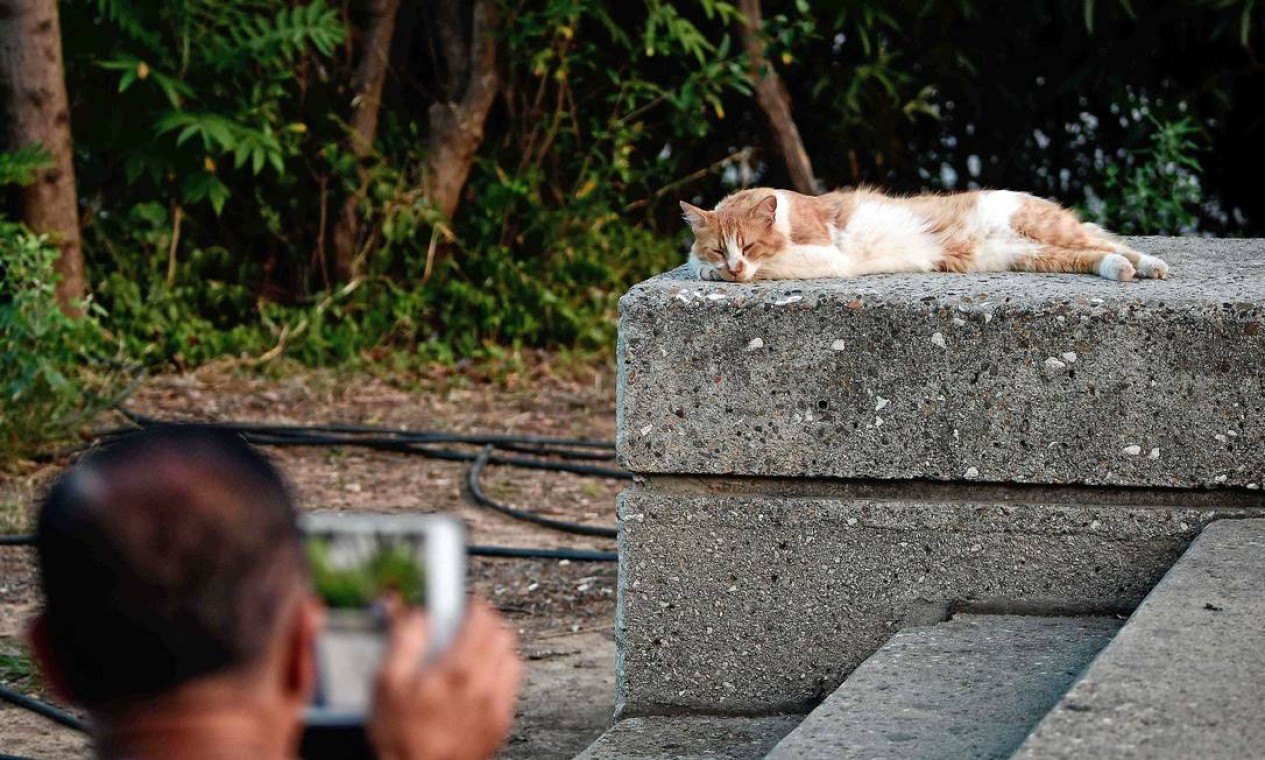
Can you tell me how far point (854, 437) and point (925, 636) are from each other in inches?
14.4

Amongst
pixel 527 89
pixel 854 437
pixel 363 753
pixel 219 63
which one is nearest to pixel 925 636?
pixel 854 437

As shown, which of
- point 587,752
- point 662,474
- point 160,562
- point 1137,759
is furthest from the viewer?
point 662,474

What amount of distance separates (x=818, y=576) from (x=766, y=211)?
92 centimetres

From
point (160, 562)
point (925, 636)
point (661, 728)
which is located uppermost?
point (160, 562)

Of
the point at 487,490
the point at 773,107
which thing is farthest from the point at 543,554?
the point at 773,107

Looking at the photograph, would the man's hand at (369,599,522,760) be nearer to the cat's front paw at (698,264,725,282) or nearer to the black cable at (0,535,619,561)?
the cat's front paw at (698,264,725,282)

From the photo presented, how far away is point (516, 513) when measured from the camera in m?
4.99

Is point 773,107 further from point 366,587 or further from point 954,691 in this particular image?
point 366,587

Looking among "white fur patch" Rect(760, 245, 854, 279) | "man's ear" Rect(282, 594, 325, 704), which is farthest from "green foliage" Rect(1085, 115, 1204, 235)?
"man's ear" Rect(282, 594, 325, 704)

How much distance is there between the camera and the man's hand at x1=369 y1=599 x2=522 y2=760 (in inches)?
32.0

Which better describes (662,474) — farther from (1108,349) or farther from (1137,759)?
(1137,759)

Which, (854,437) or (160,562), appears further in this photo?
(854,437)

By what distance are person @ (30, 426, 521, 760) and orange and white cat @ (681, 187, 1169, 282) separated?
2.26 metres

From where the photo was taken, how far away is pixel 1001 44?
760cm
